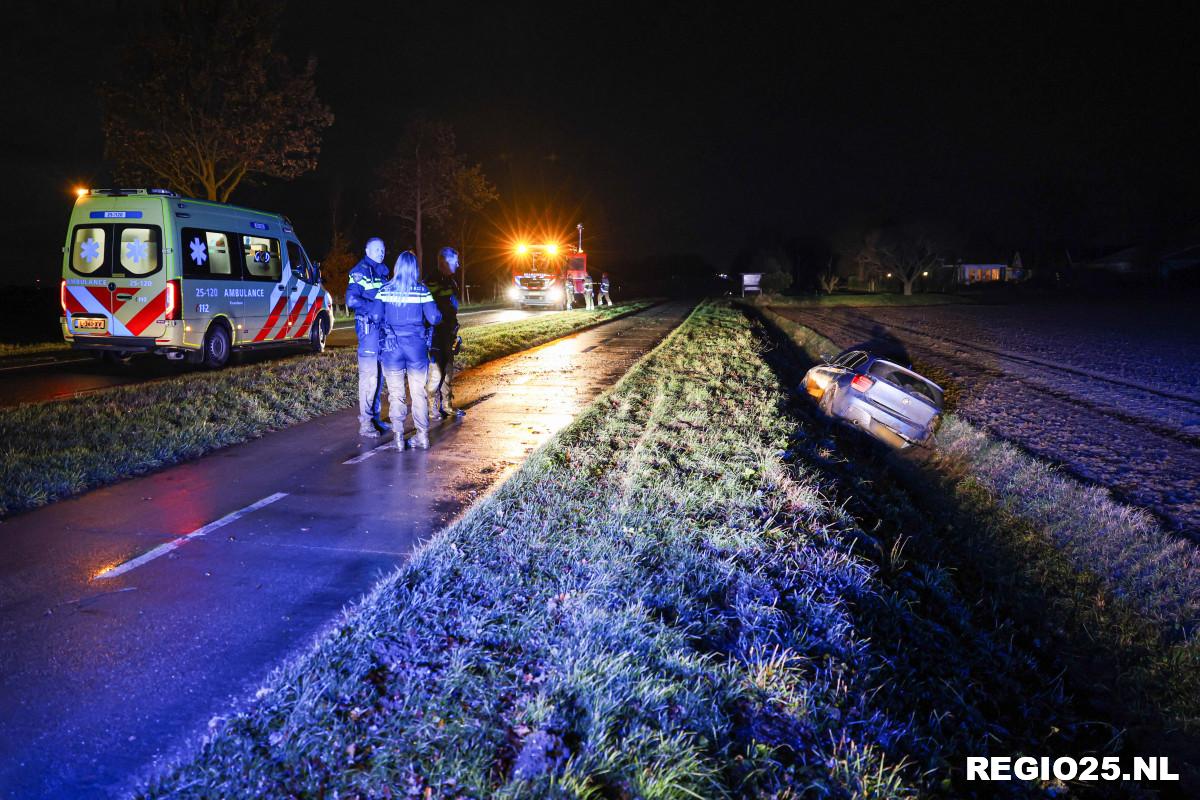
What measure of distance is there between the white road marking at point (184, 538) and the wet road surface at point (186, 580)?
1 cm

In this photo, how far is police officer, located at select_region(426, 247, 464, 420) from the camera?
8.58 metres

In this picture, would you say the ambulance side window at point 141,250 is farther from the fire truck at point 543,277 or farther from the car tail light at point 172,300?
the fire truck at point 543,277

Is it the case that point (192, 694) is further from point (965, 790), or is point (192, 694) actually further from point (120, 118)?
point (120, 118)

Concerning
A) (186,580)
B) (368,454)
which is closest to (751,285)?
(368,454)

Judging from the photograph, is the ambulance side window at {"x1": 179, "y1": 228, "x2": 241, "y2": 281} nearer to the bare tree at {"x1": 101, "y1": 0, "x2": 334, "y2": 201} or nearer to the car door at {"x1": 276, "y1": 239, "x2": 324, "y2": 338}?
the car door at {"x1": 276, "y1": 239, "x2": 324, "y2": 338}

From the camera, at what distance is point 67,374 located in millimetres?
12016

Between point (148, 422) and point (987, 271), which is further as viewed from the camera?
point (987, 271)

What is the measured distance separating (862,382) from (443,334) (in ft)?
20.0

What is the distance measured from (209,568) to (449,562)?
147cm

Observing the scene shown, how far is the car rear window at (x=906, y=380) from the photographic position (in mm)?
10778

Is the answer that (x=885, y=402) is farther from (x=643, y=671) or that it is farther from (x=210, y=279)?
(x=210, y=279)

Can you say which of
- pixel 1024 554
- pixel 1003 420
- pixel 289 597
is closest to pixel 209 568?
pixel 289 597

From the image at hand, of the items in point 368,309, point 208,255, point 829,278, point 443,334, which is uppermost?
point 829,278

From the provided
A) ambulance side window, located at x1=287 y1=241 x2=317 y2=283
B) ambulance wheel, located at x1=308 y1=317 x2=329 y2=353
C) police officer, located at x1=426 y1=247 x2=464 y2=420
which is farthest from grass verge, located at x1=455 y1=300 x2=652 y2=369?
police officer, located at x1=426 y1=247 x2=464 y2=420
